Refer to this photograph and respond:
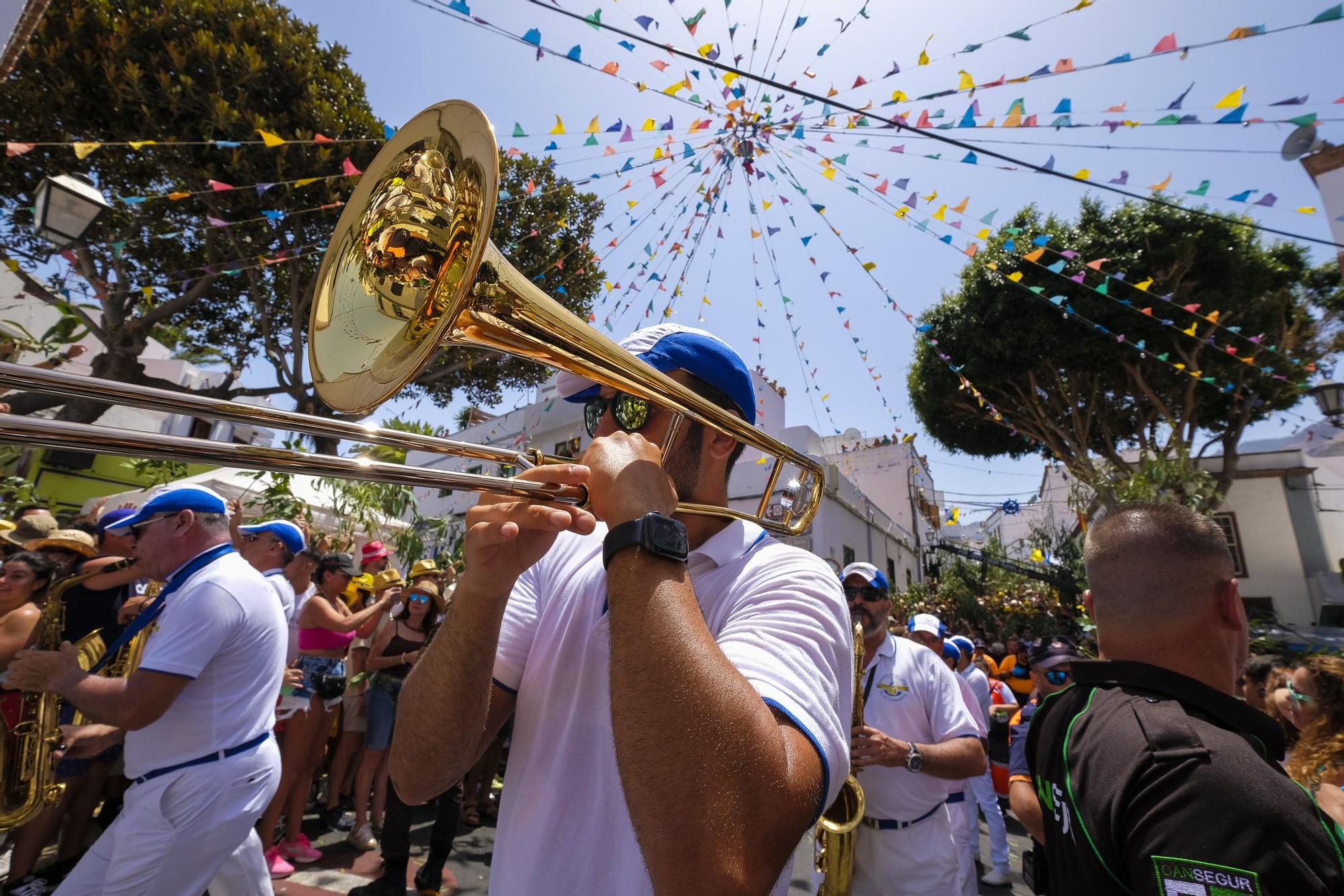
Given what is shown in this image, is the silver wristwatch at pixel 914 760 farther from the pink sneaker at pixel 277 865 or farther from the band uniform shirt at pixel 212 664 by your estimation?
the pink sneaker at pixel 277 865

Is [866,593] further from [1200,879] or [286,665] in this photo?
Answer: [286,665]

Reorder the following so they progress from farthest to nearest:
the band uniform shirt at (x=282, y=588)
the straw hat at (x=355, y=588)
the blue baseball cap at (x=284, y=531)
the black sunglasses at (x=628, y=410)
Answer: the straw hat at (x=355, y=588) → the blue baseball cap at (x=284, y=531) → the band uniform shirt at (x=282, y=588) → the black sunglasses at (x=628, y=410)

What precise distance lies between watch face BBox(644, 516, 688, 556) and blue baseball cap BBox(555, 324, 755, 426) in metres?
0.65

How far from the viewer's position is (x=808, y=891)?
5.52 metres

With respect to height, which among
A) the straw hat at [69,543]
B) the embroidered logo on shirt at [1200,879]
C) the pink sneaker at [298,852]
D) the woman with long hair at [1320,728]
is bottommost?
the pink sneaker at [298,852]

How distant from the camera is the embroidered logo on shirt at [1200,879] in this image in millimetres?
1257

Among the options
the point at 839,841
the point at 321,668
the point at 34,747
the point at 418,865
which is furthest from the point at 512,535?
the point at 321,668

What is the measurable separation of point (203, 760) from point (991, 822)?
6.25 metres

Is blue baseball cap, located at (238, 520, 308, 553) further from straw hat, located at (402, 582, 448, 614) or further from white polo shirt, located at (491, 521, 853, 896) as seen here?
white polo shirt, located at (491, 521, 853, 896)

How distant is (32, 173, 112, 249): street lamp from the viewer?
534 cm

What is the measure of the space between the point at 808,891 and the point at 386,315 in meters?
5.94

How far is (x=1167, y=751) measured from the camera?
146 cm

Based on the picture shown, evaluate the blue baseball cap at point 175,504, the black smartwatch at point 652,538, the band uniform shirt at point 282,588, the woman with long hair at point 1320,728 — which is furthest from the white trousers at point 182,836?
the woman with long hair at point 1320,728

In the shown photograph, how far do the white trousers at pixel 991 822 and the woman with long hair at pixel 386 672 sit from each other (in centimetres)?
497
